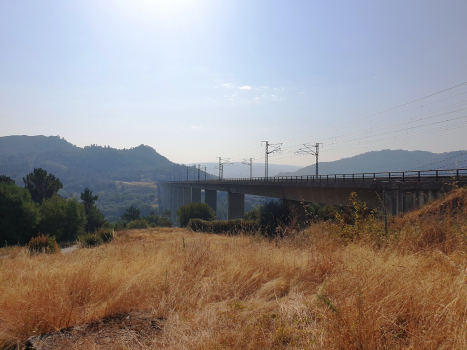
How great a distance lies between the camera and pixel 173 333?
3219 mm

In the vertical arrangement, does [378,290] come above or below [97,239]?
above

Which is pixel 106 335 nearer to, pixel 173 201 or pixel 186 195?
pixel 186 195

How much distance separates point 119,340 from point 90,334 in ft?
1.54

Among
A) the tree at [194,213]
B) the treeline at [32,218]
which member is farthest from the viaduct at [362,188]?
the treeline at [32,218]

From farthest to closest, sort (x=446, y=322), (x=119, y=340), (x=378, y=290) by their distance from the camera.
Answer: (x=378, y=290)
(x=119, y=340)
(x=446, y=322)

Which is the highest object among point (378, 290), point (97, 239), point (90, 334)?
point (378, 290)

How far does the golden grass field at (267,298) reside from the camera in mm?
2869

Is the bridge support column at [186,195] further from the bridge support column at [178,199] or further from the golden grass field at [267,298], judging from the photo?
the golden grass field at [267,298]

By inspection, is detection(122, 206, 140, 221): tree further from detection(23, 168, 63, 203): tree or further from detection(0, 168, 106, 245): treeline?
detection(0, 168, 106, 245): treeline

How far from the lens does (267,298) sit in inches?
175

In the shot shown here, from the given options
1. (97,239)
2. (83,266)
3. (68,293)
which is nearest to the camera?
(68,293)

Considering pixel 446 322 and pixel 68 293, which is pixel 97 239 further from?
pixel 446 322

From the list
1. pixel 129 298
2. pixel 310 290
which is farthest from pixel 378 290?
pixel 129 298

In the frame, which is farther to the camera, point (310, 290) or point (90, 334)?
point (310, 290)
